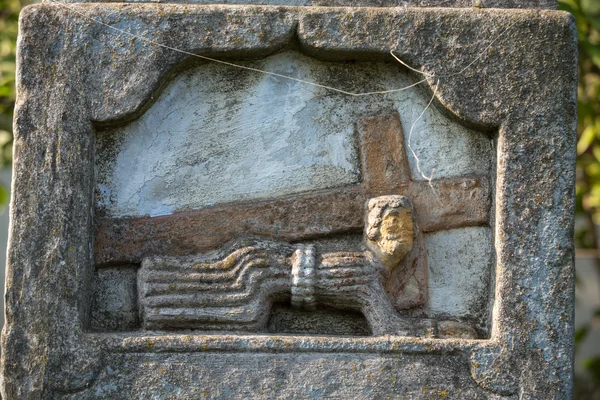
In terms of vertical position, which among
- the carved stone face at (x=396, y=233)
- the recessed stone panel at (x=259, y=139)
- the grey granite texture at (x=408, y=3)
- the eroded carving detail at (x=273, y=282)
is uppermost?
the grey granite texture at (x=408, y=3)

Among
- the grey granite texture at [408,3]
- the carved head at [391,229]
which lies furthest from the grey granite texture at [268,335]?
the carved head at [391,229]

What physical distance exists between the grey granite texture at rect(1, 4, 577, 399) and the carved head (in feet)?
1.02

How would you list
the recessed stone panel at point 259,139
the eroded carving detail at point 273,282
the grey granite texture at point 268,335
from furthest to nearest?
the recessed stone panel at point 259,139 → the eroded carving detail at point 273,282 → the grey granite texture at point 268,335

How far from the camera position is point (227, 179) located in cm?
328

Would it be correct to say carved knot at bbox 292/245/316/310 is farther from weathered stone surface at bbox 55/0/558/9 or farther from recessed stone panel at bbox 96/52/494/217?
weathered stone surface at bbox 55/0/558/9

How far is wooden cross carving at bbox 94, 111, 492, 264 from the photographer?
10.5 feet

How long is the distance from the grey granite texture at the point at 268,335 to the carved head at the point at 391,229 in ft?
1.02

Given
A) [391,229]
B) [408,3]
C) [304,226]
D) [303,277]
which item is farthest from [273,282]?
[408,3]

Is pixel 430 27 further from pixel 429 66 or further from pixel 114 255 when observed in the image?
pixel 114 255

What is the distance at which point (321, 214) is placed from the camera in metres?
3.26

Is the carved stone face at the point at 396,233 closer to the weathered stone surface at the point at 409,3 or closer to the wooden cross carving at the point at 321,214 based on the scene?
the wooden cross carving at the point at 321,214

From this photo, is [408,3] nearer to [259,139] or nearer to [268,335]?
[259,139]

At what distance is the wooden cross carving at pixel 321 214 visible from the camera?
321 centimetres

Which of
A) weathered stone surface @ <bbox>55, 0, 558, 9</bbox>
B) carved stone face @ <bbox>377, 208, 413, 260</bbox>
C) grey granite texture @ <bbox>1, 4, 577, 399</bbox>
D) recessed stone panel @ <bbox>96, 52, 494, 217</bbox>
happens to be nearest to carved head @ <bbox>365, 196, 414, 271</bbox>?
carved stone face @ <bbox>377, 208, 413, 260</bbox>
